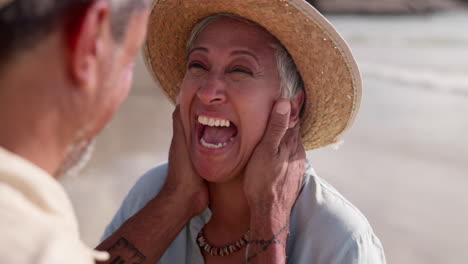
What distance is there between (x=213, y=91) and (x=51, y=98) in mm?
1398

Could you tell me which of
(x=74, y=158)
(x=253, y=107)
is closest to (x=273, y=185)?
(x=253, y=107)

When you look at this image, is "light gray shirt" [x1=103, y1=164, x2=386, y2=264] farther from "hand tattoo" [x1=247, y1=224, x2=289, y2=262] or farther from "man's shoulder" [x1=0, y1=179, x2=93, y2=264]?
"man's shoulder" [x1=0, y1=179, x2=93, y2=264]

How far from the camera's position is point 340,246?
7.89 ft

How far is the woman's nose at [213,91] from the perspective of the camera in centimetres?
264

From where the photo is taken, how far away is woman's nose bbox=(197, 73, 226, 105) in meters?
2.64

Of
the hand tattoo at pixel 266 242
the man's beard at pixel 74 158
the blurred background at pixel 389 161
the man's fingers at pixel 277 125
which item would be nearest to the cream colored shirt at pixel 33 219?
the man's beard at pixel 74 158

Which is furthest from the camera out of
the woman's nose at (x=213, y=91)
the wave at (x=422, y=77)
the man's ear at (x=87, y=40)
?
the wave at (x=422, y=77)

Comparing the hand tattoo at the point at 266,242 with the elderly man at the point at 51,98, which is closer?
the elderly man at the point at 51,98

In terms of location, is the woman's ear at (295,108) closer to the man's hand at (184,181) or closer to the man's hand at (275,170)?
the man's hand at (275,170)

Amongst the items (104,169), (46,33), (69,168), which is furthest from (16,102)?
(104,169)

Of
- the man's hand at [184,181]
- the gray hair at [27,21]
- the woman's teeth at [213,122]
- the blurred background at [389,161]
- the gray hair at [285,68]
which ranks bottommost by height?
the blurred background at [389,161]

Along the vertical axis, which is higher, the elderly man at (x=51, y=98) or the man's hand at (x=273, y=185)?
the elderly man at (x=51, y=98)

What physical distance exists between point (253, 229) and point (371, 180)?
360cm

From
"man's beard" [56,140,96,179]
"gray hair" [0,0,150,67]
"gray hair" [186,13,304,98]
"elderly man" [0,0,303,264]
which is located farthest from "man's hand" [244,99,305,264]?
"gray hair" [0,0,150,67]
